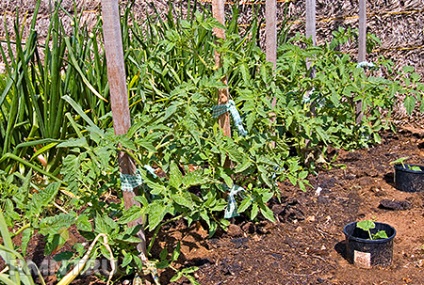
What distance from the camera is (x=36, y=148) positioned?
2.81 meters

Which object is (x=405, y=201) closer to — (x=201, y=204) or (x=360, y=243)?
(x=360, y=243)

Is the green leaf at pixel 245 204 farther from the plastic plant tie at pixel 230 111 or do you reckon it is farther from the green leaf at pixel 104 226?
the green leaf at pixel 104 226

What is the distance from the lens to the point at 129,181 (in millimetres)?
1804

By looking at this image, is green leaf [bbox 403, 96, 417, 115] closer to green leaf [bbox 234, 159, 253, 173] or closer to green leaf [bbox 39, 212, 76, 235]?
green leaf [bbox 234, 159, 253, 173]

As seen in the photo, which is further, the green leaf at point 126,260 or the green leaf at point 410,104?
the green leaf at point 410,104

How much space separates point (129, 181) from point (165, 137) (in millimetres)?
279

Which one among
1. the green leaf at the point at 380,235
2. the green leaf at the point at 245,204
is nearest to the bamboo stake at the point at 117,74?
the green leaf at the point at 245,204

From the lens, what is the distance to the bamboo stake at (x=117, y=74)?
1.70 metres

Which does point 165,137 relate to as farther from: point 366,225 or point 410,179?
point 410,179

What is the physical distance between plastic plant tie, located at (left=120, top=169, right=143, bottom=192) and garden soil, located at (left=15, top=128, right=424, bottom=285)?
0.42m

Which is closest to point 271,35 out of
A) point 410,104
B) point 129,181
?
point 410,104

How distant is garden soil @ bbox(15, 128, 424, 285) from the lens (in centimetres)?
209

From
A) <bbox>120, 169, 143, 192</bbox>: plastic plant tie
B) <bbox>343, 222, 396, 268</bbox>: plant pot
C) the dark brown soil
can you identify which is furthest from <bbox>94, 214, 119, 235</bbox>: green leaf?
<bbox>343, 222, 396, 268</bbox>: plant pot

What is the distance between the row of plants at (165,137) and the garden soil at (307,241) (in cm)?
9
